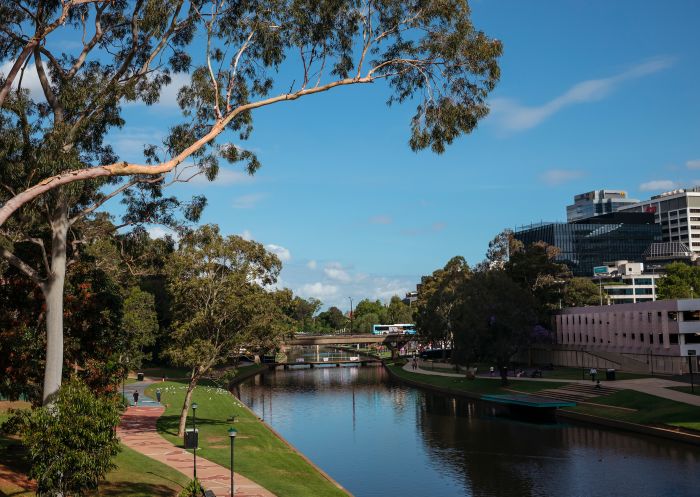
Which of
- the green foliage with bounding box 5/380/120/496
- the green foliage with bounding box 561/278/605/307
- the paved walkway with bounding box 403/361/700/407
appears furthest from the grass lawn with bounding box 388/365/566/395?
the green foliage with bounding box 5/380/120/496

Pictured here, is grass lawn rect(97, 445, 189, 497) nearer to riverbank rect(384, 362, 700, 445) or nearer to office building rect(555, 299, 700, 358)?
riverbank rect(384, 362, 700, 445)

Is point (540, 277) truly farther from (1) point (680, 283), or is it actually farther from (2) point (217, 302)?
(2) point (217, 302)

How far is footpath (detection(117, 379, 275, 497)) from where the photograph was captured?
111ft

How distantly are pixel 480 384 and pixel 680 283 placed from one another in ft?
227

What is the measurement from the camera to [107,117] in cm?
3222

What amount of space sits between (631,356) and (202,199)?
6922 centimetres

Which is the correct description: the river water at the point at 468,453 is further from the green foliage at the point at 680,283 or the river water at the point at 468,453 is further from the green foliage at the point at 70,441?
the green foliage at the point at 680,283

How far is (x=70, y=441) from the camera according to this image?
23.7m

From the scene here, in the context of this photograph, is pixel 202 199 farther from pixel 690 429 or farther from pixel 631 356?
pixel 631 356

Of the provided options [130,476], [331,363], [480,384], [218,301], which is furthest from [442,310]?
[130,476]

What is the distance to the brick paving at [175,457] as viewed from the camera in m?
33.9

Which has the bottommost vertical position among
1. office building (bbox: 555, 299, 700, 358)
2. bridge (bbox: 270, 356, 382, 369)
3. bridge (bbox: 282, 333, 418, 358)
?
bridge (bbox: 270, 356, 382, 369)

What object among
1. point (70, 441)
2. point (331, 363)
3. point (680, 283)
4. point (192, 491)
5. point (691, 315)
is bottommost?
point (331, 363)

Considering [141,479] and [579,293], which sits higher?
[579,293]
